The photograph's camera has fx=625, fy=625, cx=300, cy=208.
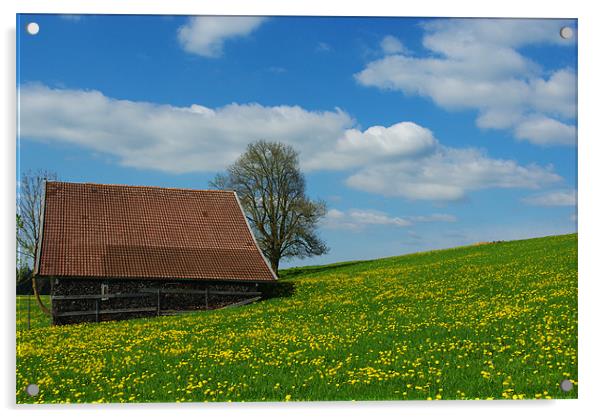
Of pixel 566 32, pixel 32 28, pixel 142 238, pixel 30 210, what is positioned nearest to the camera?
pixel 32 28

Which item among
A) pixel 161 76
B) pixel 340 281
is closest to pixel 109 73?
pixel 161 76

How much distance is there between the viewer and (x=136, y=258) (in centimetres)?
1791

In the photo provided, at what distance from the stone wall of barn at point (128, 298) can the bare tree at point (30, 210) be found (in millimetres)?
1933

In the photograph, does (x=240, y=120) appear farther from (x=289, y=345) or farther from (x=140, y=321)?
(x=140, y=321)

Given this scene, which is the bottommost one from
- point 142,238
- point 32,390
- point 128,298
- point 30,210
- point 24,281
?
point 32,390

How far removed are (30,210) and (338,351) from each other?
7.00 metres

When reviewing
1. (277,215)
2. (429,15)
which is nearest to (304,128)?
(429,15)

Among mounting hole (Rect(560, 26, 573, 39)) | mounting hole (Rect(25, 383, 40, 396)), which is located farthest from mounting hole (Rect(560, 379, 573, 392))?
mounting hole (Rect(25, 383, 40, 396))

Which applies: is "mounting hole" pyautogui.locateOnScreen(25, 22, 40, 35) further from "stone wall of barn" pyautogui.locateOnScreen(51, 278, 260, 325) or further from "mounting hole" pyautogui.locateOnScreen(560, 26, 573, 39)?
"stone wall of barn" pyautogui.locateOnScreen(51, 278, 260, 325)

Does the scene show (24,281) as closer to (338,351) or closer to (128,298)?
(338,351)

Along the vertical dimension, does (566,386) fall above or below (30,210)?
below

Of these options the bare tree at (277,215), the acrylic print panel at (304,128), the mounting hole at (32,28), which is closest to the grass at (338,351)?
the acrylic print panel at (304,128)

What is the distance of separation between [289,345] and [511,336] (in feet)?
13.4

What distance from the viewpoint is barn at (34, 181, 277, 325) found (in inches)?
672
